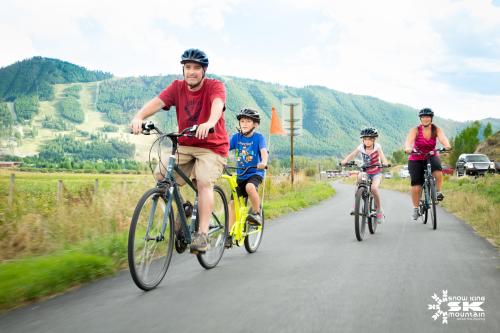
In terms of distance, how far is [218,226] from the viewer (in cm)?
570

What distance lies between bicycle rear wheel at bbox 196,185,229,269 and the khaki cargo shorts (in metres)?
A: 0.56

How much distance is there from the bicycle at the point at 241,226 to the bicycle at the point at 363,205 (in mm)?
1832

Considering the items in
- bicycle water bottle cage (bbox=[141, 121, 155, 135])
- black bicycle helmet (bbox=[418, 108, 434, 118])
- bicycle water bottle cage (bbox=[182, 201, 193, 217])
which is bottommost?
bicycle water bottle cage (bbox=[182, 201, 193, 217])

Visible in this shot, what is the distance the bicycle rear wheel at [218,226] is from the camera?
5.56 m

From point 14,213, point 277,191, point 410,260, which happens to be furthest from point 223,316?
point 277,191

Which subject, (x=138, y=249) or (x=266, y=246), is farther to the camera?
(x=266, y=246)

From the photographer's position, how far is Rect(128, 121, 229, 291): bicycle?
13.7 feet

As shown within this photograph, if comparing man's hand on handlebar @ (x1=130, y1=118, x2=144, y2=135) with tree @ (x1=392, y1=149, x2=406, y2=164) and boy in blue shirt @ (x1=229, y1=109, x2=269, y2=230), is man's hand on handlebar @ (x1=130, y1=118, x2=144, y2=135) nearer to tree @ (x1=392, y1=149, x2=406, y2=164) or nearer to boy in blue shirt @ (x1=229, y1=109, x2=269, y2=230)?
boy in blue shirt @ (x1=229, y1=109, x2=269, y2=230)

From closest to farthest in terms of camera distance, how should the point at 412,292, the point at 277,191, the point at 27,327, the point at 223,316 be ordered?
the point at 27,327
the point at 223,316
the point at 412,292
the point at 277,191

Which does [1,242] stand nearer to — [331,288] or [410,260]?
[331,288]

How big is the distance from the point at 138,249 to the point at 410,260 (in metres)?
3.34

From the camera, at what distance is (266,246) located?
7.16 meters

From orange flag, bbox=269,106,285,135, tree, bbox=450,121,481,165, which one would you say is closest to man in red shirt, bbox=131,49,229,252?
orange flag, bbox=269,106,285,135

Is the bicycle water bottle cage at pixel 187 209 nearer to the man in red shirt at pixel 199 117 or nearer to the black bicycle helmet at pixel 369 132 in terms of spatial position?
the man in red shirt at pixel 199 117
